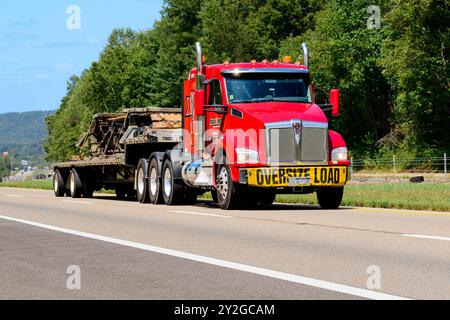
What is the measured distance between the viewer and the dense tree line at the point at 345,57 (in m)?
50.2

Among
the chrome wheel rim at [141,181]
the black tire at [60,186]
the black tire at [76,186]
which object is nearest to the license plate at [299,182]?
the chrome wheel rim at [141,181]

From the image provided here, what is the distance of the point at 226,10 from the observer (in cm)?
8544

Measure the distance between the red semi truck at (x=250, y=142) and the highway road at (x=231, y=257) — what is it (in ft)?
7.41

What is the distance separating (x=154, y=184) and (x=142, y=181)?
1095 mm

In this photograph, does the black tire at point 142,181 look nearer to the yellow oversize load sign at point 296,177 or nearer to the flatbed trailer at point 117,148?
the flatbed trailer at point 117,148

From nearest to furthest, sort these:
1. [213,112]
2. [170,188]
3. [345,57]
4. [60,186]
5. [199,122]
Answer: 1. [213,112]
2. [199,122]
3. [170,188]
4. [60,186]
5. [345,57]

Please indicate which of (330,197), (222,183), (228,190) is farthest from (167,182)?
(330,197)

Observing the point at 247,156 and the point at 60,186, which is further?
the point at 60,186

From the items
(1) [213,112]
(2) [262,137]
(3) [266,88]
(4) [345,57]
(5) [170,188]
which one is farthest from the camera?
(4) [345,57]

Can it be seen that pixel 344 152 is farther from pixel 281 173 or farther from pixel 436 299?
pixel 436 299

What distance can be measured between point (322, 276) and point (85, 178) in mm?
24282

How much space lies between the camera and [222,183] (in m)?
19.6

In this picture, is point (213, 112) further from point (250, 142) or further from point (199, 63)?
point (250, 142)
